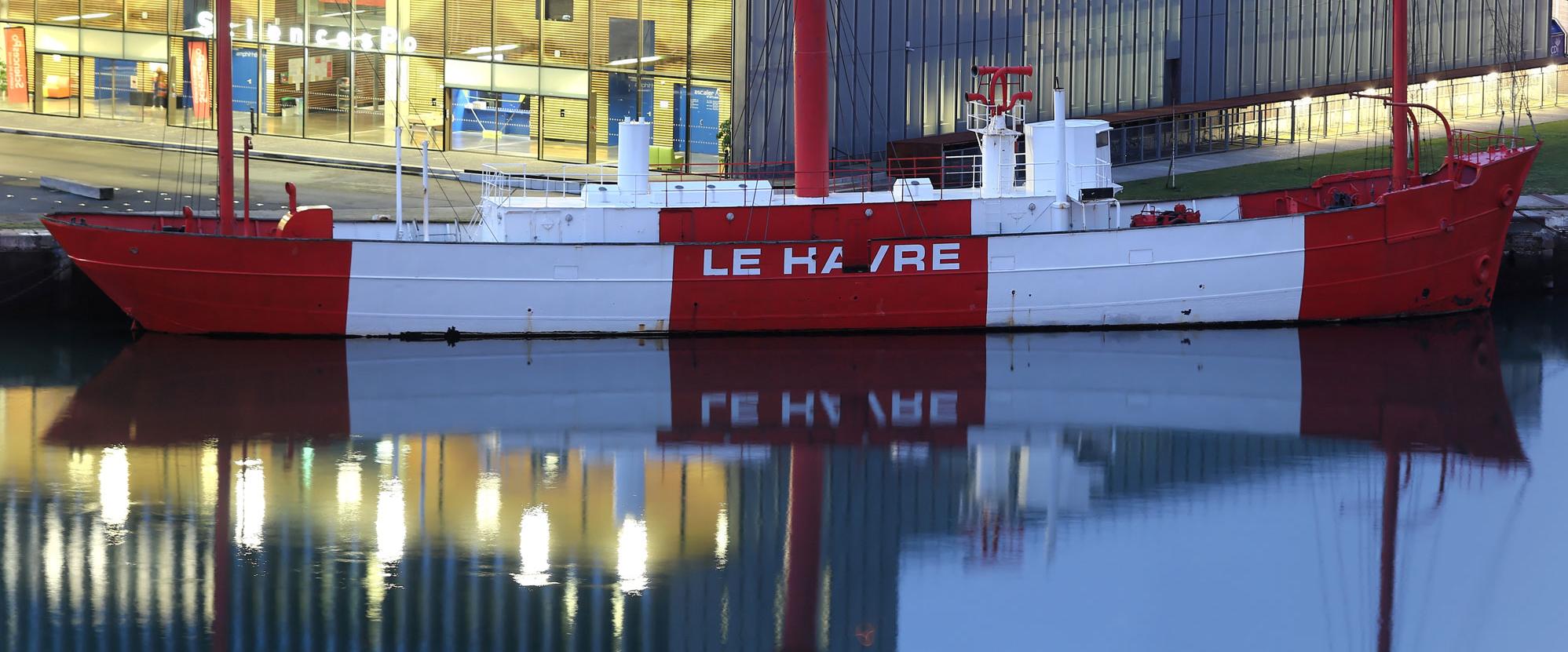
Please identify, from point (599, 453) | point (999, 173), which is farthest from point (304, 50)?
point (599, 453)

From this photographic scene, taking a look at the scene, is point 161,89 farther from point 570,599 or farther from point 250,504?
point 570,599

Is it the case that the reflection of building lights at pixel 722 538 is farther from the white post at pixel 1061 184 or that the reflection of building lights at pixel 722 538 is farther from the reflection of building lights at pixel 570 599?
the white post at pixel 1061 184

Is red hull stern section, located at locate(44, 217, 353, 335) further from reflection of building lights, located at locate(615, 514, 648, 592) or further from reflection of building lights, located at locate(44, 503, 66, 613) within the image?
reflection of building lights, located at locate(615, 514, 648, 592)

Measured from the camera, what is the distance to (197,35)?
143 ft

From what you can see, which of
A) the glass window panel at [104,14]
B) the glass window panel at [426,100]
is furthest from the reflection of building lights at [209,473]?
the glass window panel at [104,14]

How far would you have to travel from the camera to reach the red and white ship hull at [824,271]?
87.2 ft

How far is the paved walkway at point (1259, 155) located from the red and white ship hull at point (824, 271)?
10.8 meters

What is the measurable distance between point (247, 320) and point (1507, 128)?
28516 mm

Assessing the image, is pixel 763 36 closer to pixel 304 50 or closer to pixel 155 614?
pixel 304 50

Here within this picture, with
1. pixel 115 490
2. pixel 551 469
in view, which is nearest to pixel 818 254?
pixel 551 469

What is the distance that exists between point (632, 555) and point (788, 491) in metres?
2.85

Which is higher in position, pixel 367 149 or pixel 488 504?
pixel 367 149

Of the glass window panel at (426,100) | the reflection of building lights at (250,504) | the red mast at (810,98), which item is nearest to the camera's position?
the reflection of building lights at (250,504)

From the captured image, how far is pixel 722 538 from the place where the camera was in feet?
60.4
